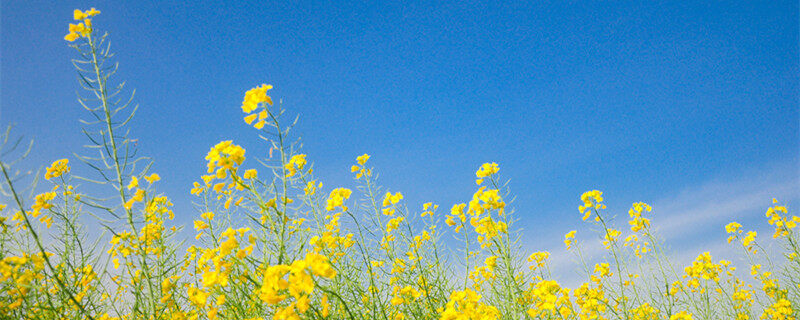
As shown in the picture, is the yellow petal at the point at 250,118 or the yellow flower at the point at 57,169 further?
the yellow flower at the point at 57,169

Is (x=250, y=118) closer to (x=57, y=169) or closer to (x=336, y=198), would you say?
(x=336, y=198)

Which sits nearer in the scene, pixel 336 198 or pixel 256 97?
pixel 256 97

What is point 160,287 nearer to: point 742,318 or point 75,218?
point 75,218

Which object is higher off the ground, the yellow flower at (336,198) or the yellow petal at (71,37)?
the yellow petal at (71,37)

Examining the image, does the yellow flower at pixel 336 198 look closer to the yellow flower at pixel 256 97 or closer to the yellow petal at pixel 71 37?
the yellow flower at pixel 256 97

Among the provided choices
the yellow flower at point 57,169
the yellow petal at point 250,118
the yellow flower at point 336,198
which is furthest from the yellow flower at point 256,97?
the yellow flower at point 57,169

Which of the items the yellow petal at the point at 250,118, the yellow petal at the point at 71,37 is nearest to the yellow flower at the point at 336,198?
the yellow petal at the point at 250,118

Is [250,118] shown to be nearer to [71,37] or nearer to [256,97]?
[256,97]

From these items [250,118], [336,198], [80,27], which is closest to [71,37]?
[80,27]

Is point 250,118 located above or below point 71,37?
below

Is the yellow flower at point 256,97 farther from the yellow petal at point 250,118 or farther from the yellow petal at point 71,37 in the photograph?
the yellow petal at point 71,37

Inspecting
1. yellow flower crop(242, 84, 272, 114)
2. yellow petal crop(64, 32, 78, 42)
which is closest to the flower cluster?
yellow petal crop(64, 32, 78, 42)

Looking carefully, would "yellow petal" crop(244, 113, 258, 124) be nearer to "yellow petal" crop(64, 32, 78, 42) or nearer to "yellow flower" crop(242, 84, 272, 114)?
"yellow flower" crop(242, 84, 272, 114)

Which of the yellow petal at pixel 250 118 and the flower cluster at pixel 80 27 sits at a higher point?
the flower cluster at pixel 80 27
